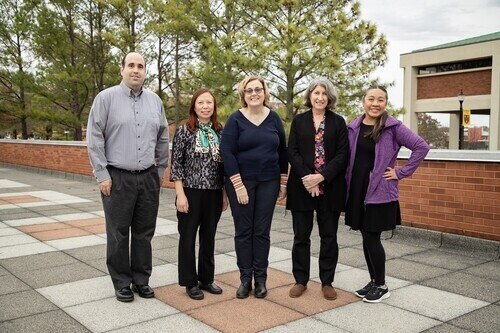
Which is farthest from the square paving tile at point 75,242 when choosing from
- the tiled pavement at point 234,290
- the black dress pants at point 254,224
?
the black dress pants at point 254,224

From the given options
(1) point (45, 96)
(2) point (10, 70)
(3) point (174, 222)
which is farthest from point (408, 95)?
(3) point (174, 222)

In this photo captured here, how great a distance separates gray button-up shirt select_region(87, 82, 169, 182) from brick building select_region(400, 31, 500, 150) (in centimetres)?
2185

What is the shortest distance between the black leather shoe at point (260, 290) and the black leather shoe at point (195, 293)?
0.44m

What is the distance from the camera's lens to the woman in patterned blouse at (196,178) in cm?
405

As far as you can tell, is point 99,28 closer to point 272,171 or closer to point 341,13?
point 341,13

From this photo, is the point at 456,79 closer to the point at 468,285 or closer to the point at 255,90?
the point at 468,285

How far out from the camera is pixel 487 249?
552 centimetres

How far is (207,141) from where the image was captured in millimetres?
4094

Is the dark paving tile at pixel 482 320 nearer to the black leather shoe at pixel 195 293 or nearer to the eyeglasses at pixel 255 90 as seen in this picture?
the black leather shoe at pixel 195 293

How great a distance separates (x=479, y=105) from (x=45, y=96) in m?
21.0

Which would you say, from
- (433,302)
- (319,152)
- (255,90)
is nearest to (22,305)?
(255,90)

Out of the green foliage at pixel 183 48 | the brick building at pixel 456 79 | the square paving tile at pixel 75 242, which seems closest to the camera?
the square paving tile at pixel 75 242

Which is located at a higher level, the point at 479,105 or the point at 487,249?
the point at 479,105

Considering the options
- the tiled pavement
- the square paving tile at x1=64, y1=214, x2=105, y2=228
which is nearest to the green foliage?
the square paving tile at x1=64, y1=214, x2=105, y2=228
